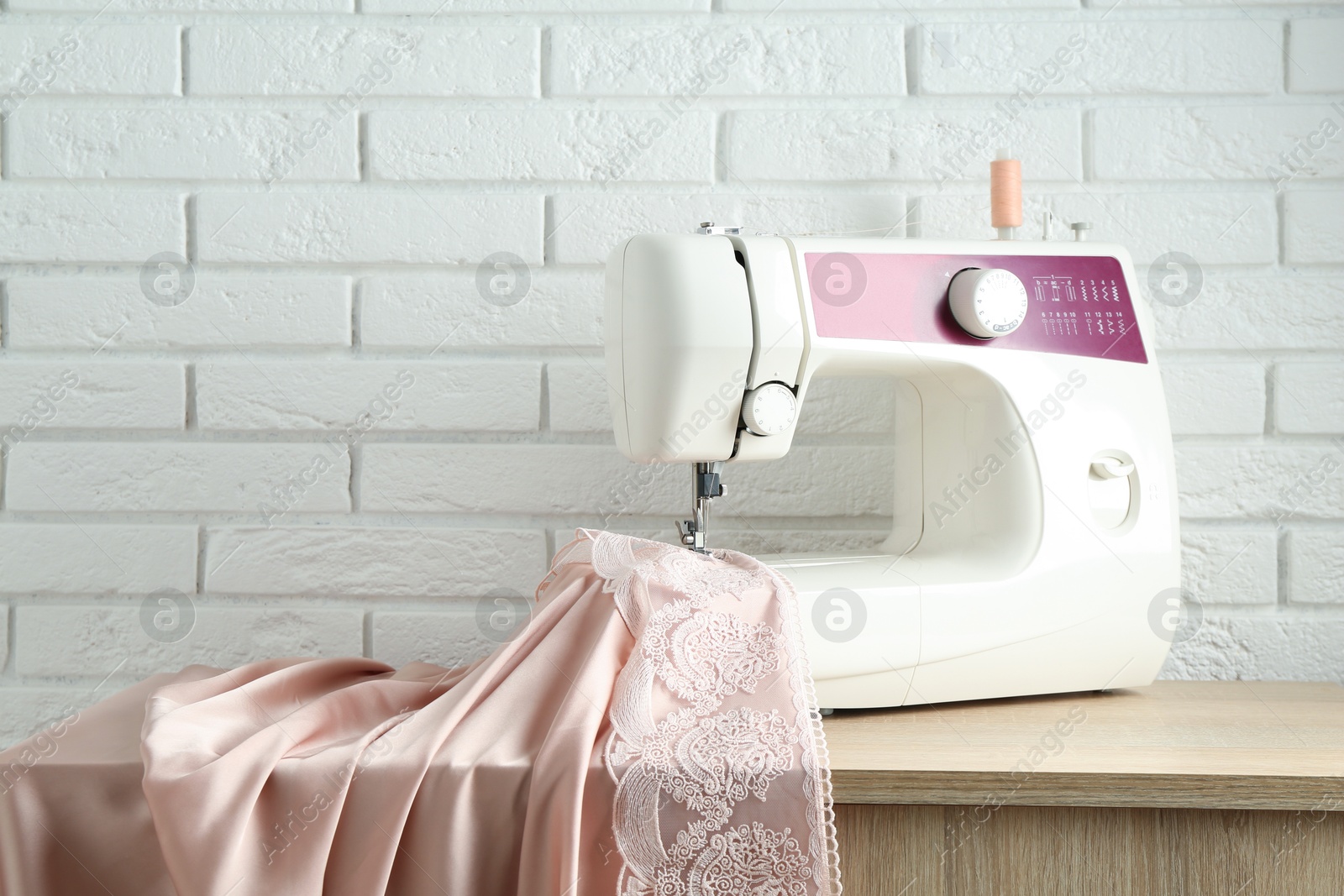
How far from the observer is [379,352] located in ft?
4.03

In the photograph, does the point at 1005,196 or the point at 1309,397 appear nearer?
the point at 1005,196

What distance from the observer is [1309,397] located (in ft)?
3.97

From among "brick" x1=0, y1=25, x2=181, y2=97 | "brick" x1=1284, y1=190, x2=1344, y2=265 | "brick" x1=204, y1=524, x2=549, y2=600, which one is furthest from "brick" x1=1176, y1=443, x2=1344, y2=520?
"brick" x1=0, y1=25, x2=181, y2=97

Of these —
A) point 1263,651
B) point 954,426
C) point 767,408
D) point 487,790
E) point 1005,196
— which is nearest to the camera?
point 487,790

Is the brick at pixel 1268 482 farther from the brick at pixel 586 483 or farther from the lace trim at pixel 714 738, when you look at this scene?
the lace trim at pixel 714 738

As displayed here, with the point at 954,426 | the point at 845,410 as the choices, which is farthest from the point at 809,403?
the point at 954,426

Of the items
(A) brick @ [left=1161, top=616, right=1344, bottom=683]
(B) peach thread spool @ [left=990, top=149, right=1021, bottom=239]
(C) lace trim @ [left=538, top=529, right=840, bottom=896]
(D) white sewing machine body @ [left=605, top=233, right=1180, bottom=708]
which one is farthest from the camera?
(A) brick @ [left=1161, top=616, right=1344, bottom=683]

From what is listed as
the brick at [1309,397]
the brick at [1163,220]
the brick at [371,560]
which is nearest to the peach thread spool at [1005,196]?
the brick at [1163,220]

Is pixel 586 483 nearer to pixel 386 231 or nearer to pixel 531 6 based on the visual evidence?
pixel 386 231

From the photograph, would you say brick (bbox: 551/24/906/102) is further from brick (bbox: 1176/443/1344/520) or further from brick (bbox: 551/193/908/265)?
brick (bbox: 1176/443/1344/520)

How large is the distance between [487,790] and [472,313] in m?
0.70

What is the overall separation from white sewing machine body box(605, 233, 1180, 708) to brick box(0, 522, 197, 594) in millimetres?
697

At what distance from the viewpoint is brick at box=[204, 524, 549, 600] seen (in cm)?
122

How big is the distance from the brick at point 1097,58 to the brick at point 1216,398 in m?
0.37
